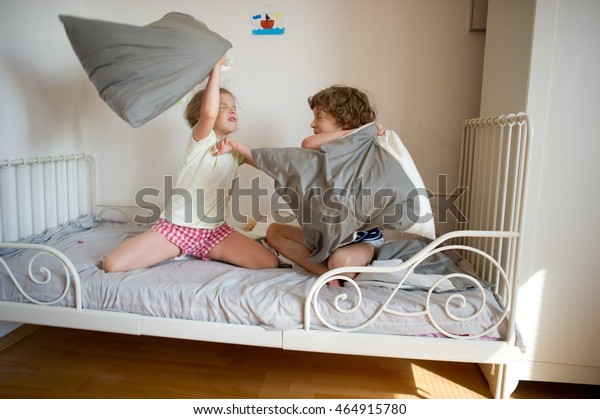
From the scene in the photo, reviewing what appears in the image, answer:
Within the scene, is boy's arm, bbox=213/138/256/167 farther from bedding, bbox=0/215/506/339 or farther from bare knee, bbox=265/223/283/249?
bedding, bbox=0/215/506/339

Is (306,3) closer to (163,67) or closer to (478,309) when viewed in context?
(163,67)

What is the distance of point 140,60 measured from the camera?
154 cm

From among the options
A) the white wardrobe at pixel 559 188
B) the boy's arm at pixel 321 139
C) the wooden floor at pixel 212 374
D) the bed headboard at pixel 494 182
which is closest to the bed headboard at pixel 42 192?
the wooden floor at pixel 212 374

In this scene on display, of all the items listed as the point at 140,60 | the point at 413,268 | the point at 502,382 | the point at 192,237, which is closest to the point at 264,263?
the point at 192,237

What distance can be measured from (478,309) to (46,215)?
202 cm

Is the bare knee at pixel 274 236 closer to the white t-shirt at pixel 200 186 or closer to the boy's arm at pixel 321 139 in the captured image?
the white t-shirt at pixel 200 186

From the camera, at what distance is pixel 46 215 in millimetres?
2346

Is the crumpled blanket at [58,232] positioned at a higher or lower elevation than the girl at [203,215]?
lower

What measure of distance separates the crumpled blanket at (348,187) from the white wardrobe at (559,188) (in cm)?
43

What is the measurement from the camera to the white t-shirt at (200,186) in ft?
6.23

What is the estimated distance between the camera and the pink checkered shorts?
1900 millimetres

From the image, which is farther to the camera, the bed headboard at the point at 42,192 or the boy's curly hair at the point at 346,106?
the bed headboard at the point at 42,192

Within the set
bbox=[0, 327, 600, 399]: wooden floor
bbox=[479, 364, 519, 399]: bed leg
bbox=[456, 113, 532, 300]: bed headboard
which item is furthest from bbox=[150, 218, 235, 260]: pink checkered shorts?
bbox=[479, 364, 519, 399]: bed leg

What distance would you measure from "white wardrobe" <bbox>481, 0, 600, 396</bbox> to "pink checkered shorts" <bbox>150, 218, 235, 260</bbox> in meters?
1.19
